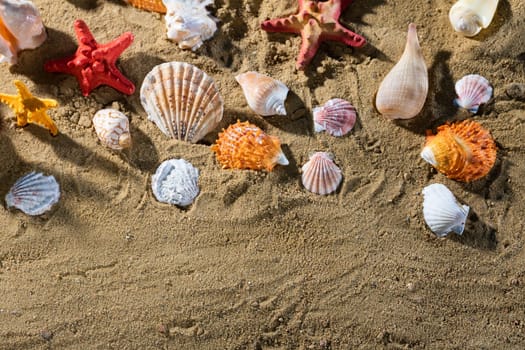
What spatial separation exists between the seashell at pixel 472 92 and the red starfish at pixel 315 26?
553 mm

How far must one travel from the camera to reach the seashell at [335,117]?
262 cm

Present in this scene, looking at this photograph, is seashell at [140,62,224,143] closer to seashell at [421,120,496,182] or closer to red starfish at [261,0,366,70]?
red starfish at [261,0,366,70]

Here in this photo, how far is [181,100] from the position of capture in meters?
2.56

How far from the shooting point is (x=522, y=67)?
2.79 metres

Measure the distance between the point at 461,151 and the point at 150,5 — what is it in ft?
5.61

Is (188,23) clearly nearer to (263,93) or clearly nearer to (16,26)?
(263,93)

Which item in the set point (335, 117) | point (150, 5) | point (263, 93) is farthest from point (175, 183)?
point (150, 5)

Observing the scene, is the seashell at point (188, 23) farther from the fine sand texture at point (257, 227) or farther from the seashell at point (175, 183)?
the seashell at point (175, 183)

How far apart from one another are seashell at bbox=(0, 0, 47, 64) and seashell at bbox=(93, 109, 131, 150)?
497 millimetres

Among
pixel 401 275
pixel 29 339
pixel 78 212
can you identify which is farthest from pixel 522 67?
pixel 29 339

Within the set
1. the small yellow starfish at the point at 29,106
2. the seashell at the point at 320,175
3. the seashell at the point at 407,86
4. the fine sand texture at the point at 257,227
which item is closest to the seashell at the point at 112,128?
the fine sand texture at the point at 257,227

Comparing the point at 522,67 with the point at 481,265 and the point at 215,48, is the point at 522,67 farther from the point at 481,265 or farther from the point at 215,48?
the point at 215,48

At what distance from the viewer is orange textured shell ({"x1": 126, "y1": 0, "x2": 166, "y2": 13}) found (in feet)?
8.87

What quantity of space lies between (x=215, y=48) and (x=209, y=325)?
4.52 feet
